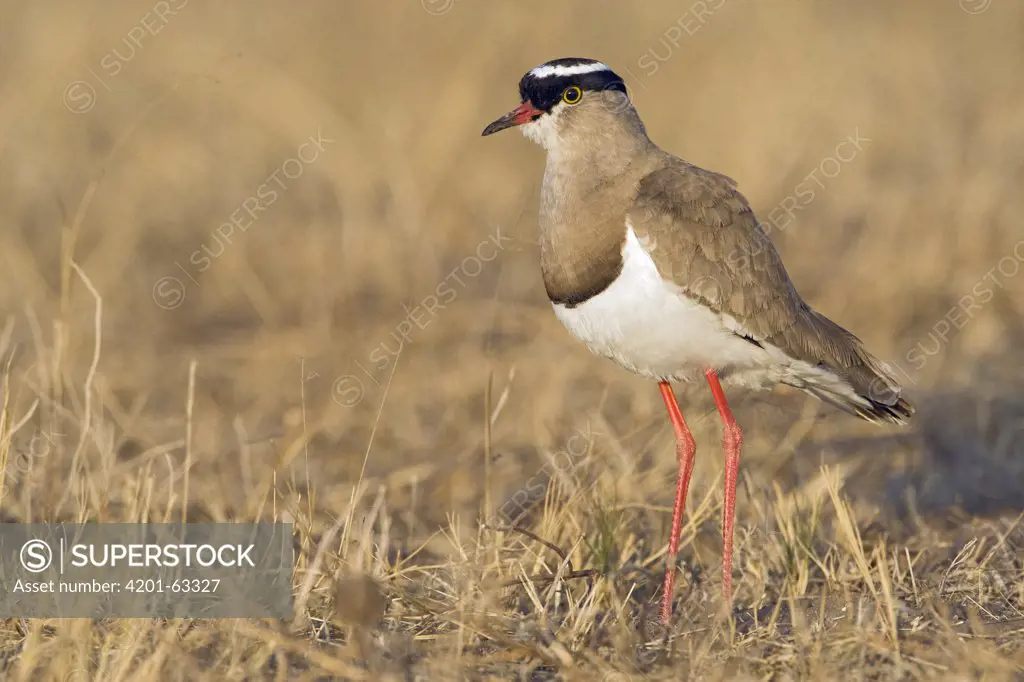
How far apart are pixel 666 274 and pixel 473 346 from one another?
9.82 feet

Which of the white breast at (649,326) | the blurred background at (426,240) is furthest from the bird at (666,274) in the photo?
the blurred background at (426,240)

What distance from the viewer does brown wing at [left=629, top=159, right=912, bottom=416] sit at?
13.9ft

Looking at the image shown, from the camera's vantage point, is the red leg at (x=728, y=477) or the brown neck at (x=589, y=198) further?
the red leg at (x=728, y=477)

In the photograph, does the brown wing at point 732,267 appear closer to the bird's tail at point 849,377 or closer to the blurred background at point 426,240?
the bird's tail at point 849,377

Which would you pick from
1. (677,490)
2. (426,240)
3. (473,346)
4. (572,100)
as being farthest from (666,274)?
(426,240)

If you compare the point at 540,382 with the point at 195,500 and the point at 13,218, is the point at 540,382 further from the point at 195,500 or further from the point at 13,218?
the point at 13,218

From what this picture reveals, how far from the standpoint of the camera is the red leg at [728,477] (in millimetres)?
4348

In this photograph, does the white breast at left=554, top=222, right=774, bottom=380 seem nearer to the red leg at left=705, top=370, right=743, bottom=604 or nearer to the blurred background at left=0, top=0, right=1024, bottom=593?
the red leg at left=705, top=370, right=743, bottom=604

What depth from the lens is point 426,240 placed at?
8.16m

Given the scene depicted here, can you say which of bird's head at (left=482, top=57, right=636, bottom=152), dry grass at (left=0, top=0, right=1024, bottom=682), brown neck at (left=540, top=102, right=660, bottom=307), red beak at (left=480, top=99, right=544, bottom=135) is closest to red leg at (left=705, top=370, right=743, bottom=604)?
dry grass at (left=0, top=0, right=1024, bottom=682)

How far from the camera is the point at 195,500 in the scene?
5.24 m

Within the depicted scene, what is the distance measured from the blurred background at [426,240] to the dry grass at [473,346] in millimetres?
30

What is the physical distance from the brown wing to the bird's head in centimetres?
29

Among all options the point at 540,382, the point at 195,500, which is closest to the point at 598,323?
the point at 195,500
